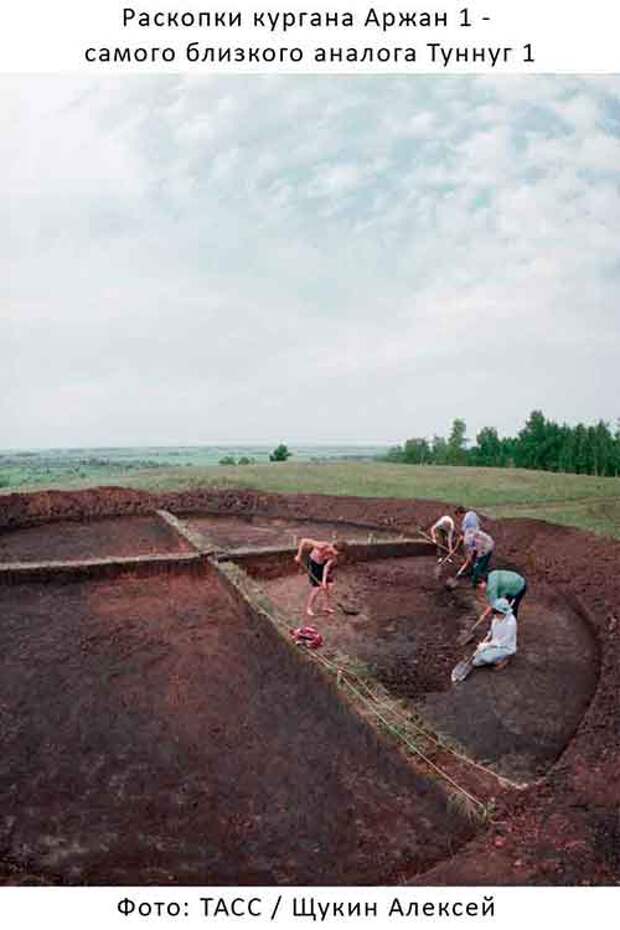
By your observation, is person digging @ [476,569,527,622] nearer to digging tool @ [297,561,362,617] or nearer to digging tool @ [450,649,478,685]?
digging tool @ [450,649,478,685]

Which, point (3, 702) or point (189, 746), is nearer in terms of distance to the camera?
point (189, 746)

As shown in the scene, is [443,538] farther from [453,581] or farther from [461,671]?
[461,671]

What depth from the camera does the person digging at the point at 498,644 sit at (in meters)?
6.93

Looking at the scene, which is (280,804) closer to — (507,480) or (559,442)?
(507,480)

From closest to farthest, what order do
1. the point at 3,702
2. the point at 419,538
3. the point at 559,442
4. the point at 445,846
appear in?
the point at 445,846 → the point at 3,702 → the point at 419,538 → the point at 559,442

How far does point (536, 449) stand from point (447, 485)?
34.4 metres

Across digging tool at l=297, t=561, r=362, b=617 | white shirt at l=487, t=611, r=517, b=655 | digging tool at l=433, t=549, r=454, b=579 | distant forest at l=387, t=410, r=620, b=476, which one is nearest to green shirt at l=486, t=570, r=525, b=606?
white shirt at l=487, t=611, r=517, b=655

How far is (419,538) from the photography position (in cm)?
1270

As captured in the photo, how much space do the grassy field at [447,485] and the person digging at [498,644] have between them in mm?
6871

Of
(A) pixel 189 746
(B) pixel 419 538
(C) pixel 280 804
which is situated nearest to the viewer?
(C) pixel 280 804

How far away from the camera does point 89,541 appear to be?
12328 mm
